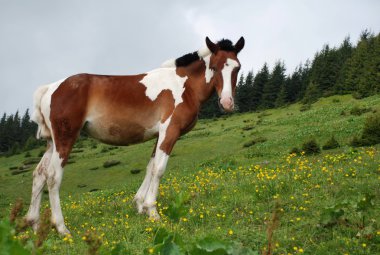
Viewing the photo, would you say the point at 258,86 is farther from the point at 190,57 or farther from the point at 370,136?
the point at 190,57

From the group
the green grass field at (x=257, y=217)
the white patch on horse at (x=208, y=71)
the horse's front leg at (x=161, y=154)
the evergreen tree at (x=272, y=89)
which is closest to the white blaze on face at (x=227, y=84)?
the white patch on horse at (x=208, y=71)

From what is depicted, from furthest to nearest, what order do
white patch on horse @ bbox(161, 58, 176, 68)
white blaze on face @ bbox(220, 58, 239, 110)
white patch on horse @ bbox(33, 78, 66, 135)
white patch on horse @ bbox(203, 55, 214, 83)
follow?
white patch on horse @ bbox(161, 58, 176, 68) → white patch on horse @ bbox(203, 55, 214, 83) → white blaze on face @ bbox(220, 58, 239, 110) → white patch on horse @ bbox(33, 78, 66, 135)

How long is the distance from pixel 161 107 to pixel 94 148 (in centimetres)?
6008

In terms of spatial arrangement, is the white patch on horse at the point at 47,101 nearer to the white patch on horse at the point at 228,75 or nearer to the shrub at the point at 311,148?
the white patch on horse at the point at 228,75

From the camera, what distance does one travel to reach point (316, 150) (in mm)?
18578

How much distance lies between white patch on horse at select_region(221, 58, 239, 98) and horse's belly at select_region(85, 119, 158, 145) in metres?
1.78

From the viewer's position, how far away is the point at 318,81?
299 ft

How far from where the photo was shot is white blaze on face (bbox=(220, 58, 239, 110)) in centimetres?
855

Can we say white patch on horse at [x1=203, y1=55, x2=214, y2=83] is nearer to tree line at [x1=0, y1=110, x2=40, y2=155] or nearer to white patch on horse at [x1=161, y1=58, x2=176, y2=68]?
white patch on horse at [x1=161, y1=58, x2=176, y2=68]

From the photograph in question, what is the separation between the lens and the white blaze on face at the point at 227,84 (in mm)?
8555

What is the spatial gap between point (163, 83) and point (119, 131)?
1.51m

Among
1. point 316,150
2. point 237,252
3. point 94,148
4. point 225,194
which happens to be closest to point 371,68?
point 94,148

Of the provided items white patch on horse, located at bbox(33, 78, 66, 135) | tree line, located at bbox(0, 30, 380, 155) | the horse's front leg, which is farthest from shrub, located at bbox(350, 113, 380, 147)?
tree line, located at bbox(0, 30, 380, 155)

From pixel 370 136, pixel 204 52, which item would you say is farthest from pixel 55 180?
pixel 370 136
